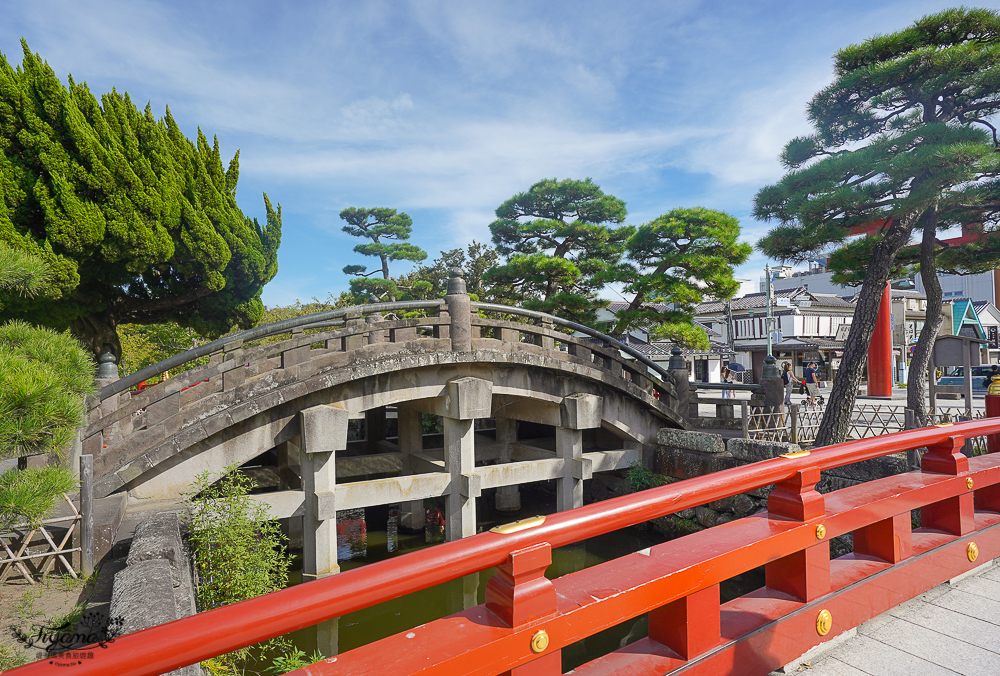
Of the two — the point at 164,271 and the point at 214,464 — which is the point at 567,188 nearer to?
the point at 164,271

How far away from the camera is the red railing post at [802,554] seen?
2.35m

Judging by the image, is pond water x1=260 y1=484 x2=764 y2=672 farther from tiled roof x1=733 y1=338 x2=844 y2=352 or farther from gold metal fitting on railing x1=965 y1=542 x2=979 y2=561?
tiled roof x1=733 y1=338 x2=844 y2=352

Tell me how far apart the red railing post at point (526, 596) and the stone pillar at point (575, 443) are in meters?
8.17

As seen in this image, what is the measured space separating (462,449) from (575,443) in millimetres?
2345

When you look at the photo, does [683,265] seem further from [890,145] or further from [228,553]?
[228,553]

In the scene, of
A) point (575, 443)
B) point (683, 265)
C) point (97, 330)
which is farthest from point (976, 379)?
point (97, 330)

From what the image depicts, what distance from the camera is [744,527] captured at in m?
2.38

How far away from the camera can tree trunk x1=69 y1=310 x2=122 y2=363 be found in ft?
41.3

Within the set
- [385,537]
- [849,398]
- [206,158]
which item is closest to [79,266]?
[206,158]

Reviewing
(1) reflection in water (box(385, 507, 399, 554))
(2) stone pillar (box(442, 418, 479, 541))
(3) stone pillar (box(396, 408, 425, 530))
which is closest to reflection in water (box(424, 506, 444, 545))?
(1) reflection in water (box(385, 507, 399, 554))

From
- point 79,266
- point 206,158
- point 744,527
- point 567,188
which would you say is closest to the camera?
point 744,527

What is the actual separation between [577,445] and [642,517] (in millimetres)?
8086

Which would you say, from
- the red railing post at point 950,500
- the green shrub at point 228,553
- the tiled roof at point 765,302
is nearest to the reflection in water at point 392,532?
the green shrub at point 228,553

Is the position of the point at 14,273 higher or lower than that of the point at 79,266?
lower
